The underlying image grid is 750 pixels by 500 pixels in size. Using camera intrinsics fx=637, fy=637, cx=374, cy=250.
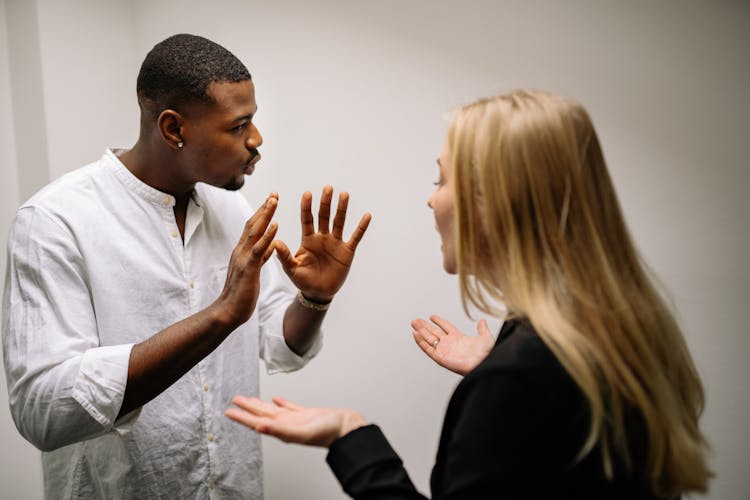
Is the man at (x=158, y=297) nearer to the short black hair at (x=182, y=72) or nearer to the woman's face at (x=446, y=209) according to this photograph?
the short black hair at (x=182, y=72)

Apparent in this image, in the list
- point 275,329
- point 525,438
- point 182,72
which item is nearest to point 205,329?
point 275,329

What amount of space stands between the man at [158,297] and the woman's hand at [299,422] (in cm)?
28

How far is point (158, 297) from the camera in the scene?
1.41 m

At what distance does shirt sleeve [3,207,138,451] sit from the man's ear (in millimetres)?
288

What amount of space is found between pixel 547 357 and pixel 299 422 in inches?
15.0

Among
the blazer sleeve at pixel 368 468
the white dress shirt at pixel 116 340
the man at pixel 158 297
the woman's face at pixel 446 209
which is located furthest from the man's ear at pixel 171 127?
the blazer sleeve at pixel 368 468

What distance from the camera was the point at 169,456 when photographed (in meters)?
1.40

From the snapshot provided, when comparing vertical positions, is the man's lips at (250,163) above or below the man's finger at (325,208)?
above

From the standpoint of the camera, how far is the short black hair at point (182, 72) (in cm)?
137

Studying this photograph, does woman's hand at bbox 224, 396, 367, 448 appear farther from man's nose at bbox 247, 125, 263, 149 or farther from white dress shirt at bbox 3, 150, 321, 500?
man's nose at bbox 247, 125, 263, 149

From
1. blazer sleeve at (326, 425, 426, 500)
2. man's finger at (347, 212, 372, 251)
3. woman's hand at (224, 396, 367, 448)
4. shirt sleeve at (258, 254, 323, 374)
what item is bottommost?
shirt sleeve at (258, 254, 323, 374)

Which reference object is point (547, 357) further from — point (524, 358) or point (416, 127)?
point (416, 127)

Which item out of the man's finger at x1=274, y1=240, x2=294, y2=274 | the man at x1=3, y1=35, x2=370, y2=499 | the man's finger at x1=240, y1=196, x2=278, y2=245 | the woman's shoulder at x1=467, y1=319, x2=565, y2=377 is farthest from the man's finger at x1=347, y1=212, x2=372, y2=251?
the woman's shoulder at x1=467, y1=319, x2=565, y2=377

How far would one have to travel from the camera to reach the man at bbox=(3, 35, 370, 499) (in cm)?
122
